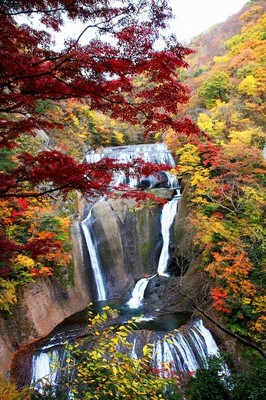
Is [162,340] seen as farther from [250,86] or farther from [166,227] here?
[250,86]

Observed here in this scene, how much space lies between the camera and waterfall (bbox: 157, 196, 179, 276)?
1496cm

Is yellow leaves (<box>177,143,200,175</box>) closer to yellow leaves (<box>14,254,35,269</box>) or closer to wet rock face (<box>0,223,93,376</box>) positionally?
wet rock face (<box>0,223,93,376</box>)

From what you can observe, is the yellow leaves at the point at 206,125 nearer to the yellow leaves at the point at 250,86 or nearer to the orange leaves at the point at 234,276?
the yellow leaves at the point at 250,86

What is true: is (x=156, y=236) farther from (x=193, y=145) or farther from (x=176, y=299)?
(x=193, y=145)

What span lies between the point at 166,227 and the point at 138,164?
10.3 meters

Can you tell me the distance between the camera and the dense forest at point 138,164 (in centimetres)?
312

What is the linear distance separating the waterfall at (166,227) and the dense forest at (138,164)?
1693 millimetres

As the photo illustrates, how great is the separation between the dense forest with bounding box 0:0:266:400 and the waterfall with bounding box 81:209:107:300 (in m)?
1.09

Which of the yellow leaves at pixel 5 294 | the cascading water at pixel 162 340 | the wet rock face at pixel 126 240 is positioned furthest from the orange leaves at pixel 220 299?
the yellow leaves at pixel 5 294

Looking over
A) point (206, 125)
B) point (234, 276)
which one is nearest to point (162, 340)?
point (234, 276)

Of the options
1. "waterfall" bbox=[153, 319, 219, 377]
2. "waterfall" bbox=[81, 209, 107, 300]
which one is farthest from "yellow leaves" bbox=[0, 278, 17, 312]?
"waterfall" bbox=[81, 209, 107, 300]

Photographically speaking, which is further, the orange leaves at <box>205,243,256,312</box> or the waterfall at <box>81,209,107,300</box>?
the waterfall at <box>81,209,107,300</box>

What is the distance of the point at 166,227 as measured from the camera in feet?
51.9

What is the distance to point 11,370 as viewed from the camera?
8312mm
